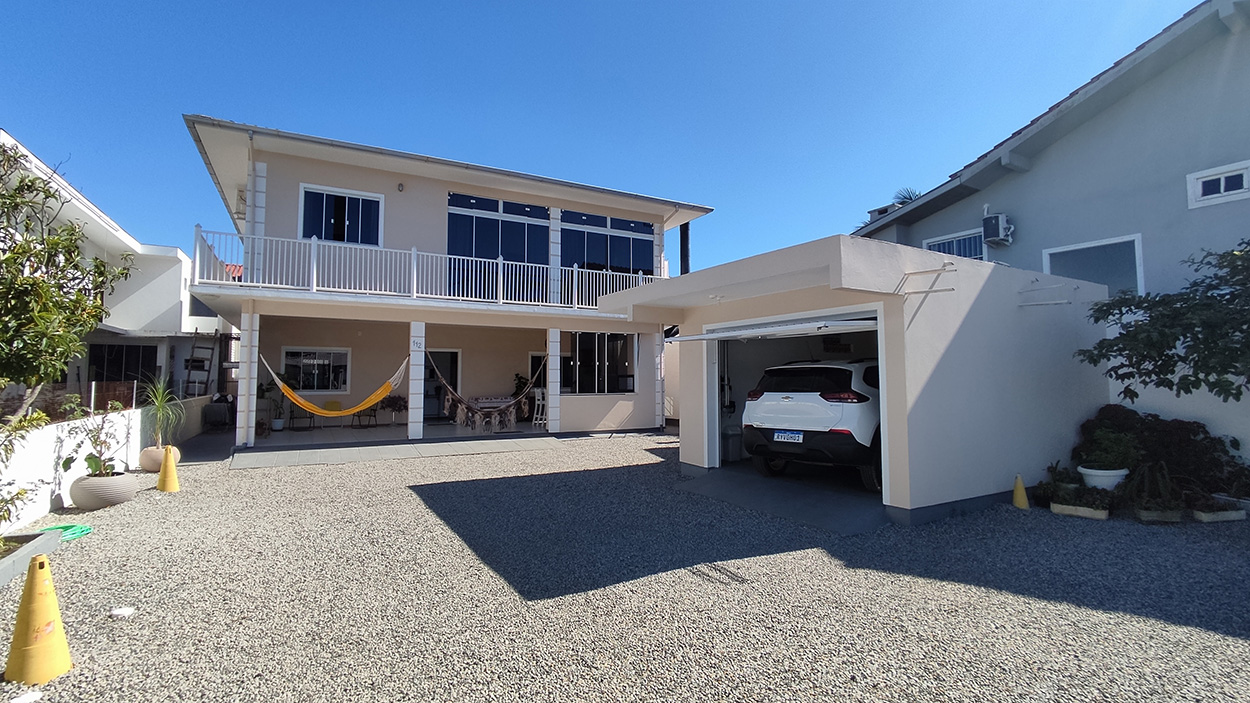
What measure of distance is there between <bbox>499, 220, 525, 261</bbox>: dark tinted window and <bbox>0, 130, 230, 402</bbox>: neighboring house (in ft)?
28.2

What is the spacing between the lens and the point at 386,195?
1267cm

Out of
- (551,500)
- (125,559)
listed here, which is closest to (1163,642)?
(551,500)

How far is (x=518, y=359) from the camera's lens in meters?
16.4

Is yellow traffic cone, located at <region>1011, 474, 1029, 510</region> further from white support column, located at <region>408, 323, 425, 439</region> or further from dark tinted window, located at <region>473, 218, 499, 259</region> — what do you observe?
dark tinted window, located at <region>473, 218, 499, 259</region>

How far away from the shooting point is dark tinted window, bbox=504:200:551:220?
13969 millimetres

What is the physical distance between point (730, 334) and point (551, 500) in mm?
2986

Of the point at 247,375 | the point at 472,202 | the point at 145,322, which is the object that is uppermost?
the point at 472,202

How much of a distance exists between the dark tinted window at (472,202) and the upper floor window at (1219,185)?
1249cm

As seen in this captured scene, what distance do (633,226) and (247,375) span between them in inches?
373

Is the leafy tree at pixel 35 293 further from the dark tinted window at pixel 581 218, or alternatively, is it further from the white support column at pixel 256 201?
the dark tinted window at pixel 581 218

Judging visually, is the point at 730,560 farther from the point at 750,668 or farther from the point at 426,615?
the point at 426,615

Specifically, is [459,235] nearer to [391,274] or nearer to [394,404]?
[391,274]

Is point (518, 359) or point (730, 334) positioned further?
point (518, 359)

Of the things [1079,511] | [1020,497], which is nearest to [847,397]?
[1020,497]
